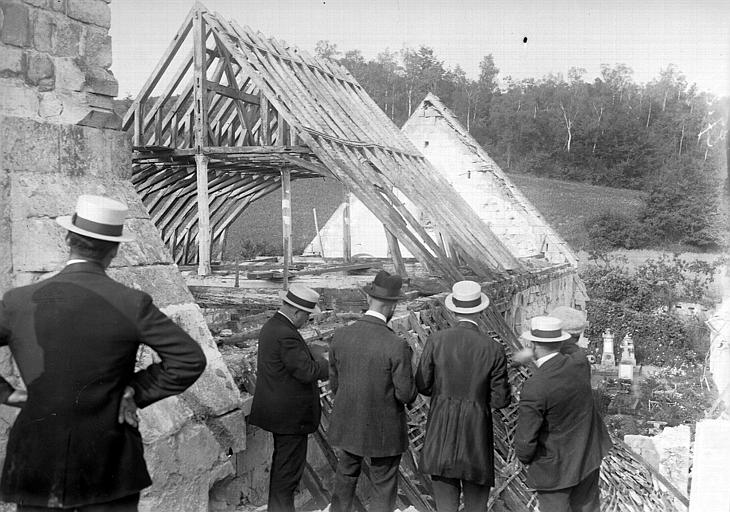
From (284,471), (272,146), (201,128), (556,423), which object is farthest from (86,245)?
(201,128)

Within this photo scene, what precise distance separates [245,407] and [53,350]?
2314 mm

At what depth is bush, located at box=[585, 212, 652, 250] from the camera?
2925 centimetres

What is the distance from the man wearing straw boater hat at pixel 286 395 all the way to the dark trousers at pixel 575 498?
1453mm

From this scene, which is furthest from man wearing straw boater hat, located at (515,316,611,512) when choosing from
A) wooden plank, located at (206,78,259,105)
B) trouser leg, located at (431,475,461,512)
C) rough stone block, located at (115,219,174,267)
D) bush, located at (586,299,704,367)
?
bush, located at (586,299,704,367)

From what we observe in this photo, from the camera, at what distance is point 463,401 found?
4.27 meters

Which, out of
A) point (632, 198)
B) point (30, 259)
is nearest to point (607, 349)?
point (30, 259)

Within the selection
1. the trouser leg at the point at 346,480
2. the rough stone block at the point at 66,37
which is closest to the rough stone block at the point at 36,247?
the rough stone block at the point at 66,37

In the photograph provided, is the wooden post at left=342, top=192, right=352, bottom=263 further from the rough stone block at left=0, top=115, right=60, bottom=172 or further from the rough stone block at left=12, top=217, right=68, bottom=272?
the rough stone block at left=12, top=217, right=68, bottom=272

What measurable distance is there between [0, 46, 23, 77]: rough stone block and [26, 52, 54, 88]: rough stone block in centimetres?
5

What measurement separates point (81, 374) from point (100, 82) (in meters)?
2.31

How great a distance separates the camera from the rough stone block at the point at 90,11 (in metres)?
4.24

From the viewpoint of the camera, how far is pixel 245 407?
4.88 meters

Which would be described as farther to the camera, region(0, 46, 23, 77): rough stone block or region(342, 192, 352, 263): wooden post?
region(342, 192, 352, 263): wooden post

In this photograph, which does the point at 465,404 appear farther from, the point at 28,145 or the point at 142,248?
the point at 28,145
